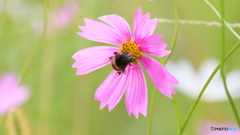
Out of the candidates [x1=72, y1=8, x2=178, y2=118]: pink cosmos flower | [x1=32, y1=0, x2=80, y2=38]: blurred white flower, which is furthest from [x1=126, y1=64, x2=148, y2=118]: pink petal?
[x1=32, y1=0, x2=80, y2=38]: blurred white flower

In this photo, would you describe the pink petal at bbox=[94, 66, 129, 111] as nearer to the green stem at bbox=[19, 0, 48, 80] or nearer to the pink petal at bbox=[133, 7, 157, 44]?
the pink petal at bbox=[133, 7, 157, 44]

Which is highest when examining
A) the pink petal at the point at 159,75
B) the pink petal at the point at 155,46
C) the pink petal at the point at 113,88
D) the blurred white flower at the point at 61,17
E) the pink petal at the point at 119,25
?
the blurred white flower at the point at 61,17

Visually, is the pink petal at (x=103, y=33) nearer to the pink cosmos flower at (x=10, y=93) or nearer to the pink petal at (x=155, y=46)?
the pink petal at (x=155, y=46)

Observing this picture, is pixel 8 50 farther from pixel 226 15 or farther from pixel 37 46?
pixel 226 15

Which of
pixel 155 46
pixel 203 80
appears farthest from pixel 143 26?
pixel 203 80

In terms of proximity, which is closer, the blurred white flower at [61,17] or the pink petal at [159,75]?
the pink petal at [159,75]

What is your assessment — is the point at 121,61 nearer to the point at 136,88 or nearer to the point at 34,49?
the point at 136,88

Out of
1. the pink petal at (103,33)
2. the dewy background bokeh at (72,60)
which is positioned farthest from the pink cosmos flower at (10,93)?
the pink petal at (103,33)
